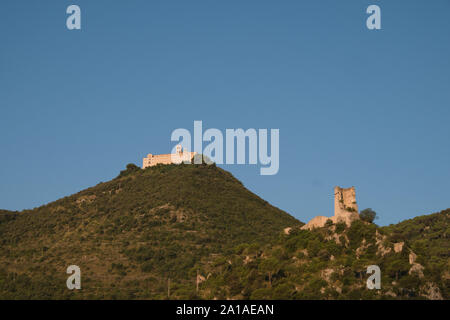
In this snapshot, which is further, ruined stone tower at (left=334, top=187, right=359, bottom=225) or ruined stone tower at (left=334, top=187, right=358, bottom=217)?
ruined stone tower at (left=334, top=187, right=358, bottom=217)

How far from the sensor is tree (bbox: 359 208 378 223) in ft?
297

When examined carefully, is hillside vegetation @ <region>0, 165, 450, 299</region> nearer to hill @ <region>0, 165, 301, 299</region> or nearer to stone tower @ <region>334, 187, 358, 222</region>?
hill @ <region>0, 165, 301, 299</region>

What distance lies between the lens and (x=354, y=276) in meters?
81.2

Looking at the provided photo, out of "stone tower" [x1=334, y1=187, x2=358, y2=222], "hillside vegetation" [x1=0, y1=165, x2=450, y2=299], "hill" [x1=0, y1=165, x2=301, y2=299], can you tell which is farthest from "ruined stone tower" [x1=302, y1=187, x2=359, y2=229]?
"hill" [x1=0, y1=165, x2=301, y2=299]

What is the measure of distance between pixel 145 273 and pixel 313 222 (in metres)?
26.3

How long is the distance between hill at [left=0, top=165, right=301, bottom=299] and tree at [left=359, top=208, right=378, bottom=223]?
870 inches

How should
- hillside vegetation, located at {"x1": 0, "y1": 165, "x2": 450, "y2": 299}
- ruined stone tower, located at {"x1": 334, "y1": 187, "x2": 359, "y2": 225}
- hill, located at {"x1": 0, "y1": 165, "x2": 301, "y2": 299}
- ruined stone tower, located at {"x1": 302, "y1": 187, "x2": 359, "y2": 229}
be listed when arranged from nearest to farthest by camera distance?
hillside vegetation, located at {"x1": 0, "y1": 165, "x2": 450, "y2": 299} → ruined stone tower, located at {"x1": 302, "y1": 187, "x2": 359, "y2": 229} → ruined stone tower, located at {"x1": 334, "y1": 187, "x2": 359, "y2": 225} → hill, located at {"x1": 0, "y1": 165, "x2": 301, "y2": 299}

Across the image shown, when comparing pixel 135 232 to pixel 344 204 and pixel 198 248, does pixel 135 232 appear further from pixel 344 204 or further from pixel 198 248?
pixel 344 204

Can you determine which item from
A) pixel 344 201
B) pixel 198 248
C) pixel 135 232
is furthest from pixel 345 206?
pixel 135 232

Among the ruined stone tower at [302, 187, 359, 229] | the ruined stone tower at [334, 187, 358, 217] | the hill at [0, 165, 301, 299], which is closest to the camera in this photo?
the ruined stone tower at [302, 187, 359, 229]

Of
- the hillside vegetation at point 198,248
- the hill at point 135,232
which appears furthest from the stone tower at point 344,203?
the hill at point 135,232

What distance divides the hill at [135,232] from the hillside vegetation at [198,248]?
7.1 inches

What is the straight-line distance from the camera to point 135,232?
386 feet
